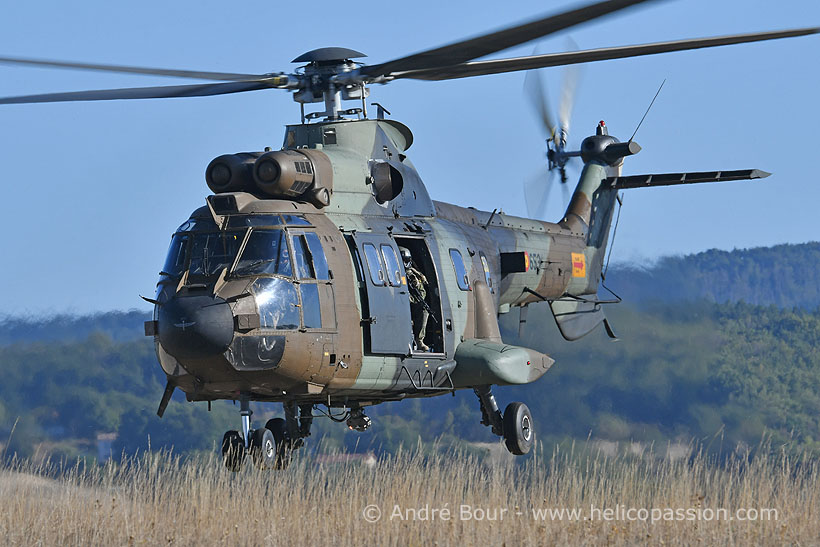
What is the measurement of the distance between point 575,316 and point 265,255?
6.71 meters

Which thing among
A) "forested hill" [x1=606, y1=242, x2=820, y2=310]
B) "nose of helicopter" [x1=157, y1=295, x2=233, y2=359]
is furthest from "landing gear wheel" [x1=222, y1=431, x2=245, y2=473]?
"forested hill" [x1=606, y1=242, x2=820, y2=310]

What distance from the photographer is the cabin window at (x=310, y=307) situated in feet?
36.9

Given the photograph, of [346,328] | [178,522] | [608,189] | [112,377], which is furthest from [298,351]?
[112,377]

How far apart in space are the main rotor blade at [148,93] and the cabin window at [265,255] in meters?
2.01

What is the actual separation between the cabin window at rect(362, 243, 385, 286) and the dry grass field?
6.27 feet

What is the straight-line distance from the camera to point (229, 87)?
12.8 m

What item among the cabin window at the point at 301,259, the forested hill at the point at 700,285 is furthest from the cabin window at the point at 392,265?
the forested hill at the point at 700,285

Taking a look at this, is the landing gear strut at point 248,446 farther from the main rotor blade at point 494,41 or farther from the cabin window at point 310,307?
the main rotor blade at point 494,41

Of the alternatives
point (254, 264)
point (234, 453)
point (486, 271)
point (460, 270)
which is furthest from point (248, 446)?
point (486, 271)

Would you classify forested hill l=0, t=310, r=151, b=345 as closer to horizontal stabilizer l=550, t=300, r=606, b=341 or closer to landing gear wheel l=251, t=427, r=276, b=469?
horizontal stabilizer l=550, t=300, r=606, b=341

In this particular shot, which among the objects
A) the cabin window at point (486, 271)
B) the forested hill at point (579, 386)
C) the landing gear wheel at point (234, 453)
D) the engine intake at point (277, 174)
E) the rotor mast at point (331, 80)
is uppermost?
the rotor mast at point (331, 80)

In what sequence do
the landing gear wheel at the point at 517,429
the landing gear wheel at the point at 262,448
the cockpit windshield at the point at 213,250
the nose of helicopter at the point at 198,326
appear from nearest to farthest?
the nose of helicopter at the point at 198,326
the cockpit windshield at the point at 213,250
the landing gear wheel at the point at 262,448
the landing gear wheel at the point at 517,429

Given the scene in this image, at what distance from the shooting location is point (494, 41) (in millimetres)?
10289

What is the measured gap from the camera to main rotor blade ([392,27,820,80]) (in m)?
11.0
